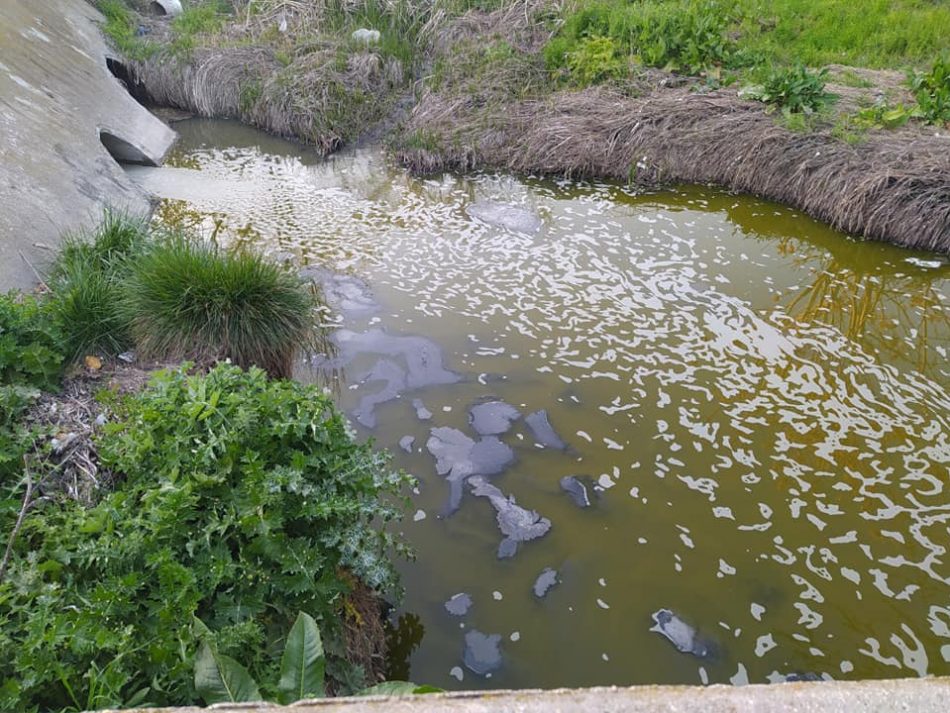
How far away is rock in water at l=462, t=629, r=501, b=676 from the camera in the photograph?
271cm

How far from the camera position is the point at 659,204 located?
6.93m

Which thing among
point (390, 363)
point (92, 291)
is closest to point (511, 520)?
point (390, 363)

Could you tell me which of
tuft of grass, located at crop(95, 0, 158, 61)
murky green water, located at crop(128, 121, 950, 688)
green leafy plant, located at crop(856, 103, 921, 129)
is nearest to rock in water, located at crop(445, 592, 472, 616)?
murky green water, located at crop(128, 121, 950, 688)

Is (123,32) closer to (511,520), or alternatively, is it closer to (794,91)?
(794,91)

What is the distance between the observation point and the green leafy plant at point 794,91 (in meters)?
7.25

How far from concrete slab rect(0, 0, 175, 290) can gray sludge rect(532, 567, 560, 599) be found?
3.56m

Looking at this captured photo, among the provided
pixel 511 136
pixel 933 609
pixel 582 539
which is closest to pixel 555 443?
pixel 582 539

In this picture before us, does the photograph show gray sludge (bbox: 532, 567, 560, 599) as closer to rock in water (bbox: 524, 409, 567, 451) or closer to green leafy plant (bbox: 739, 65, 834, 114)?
rock in water (bbox: 524, 409, 567, 451)

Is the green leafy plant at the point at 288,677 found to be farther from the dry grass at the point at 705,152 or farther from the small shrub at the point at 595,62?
the small shrub at the point at 595,62

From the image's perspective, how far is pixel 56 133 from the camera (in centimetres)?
611

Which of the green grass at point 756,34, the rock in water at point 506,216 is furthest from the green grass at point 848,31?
the rock in water at point 506,216

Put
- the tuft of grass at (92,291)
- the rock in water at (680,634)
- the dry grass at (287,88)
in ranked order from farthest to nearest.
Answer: the dry grass at (287,88)
the tuft of grass at (92,291)
the rock in water at (680,634)

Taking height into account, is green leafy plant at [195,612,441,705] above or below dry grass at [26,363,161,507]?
above

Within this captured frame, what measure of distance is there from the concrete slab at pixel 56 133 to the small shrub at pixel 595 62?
17.6 feet
